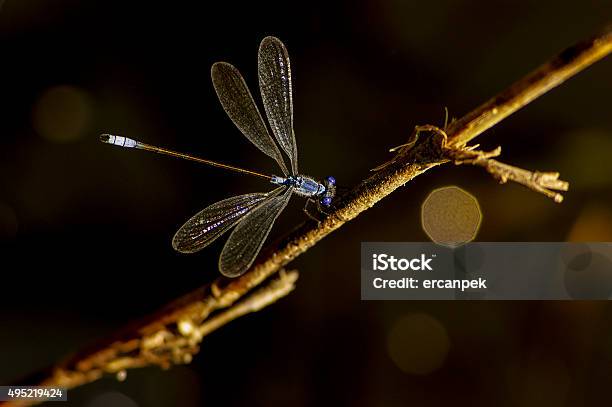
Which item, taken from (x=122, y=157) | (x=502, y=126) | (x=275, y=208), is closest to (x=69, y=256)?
(x=122, y=157)

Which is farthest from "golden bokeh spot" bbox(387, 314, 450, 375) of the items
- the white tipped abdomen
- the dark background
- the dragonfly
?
the white tipped abdomen

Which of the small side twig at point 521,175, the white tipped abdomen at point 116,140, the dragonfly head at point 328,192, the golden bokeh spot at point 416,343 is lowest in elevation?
the small side twig at point 521,175

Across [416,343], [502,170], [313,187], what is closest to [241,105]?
[313,187]

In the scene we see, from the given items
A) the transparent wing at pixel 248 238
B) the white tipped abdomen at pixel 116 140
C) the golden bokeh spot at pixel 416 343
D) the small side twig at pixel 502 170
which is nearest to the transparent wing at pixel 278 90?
the transparent wing at pixel 248 238

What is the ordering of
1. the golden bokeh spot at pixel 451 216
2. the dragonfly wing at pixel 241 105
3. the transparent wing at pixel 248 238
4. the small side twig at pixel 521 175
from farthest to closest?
1. the golden bokeh spot at pixel 451 216
2. the dragonfly wing at pixel 241 105
3. the transparent wing at pixel 248 238
4. the small side twig at pixel 521 175

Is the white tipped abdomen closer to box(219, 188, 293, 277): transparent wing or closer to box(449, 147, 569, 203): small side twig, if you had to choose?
box(219, 188, 293, 277): transparent wing

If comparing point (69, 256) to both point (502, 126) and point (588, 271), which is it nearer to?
point (502, 126)

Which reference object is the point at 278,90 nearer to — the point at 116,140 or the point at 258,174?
the point at 258,174

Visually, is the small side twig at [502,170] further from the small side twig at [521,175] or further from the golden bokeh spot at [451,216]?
the golden bokeh spot at [451,216]
